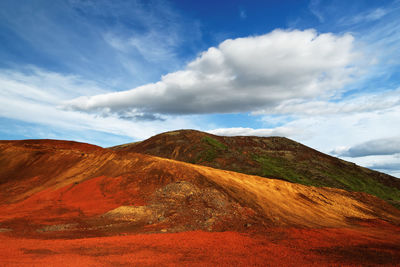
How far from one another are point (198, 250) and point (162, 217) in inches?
253

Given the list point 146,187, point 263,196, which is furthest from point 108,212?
point 263,196

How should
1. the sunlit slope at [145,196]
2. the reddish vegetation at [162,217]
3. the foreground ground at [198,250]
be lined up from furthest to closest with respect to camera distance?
the sunlit slope at [145,196] → the reddish vegetation at [162,217] → the foreground ground at [198,250]

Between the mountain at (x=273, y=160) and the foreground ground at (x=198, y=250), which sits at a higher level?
the mountain at (x=273, y=160)

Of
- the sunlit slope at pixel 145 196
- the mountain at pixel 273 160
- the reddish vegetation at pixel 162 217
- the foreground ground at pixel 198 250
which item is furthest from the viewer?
the mountain at pixel 273 160

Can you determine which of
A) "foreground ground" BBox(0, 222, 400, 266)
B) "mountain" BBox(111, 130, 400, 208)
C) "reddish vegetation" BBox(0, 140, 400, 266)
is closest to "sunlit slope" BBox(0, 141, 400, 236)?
"reddish vegetation" BBox(0, 140, 400, 266)

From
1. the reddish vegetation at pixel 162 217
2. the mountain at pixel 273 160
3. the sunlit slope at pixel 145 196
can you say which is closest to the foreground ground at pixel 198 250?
the reddish vegetation at pixel 162 217

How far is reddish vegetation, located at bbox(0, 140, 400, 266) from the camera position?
11.2 m

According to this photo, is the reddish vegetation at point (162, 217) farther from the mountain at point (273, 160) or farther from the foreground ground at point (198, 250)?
the mountain at point (273, 160)

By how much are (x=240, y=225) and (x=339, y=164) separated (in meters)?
55.6

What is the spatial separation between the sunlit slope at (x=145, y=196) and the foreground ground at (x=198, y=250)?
103 inches

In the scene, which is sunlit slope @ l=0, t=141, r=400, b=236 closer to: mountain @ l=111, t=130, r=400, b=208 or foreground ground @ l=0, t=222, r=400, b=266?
foreground ground @ l=0, t=222, r=400, b=266

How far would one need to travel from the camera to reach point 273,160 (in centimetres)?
5584

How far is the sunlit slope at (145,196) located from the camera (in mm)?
17859

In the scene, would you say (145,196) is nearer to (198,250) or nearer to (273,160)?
(198,250)
